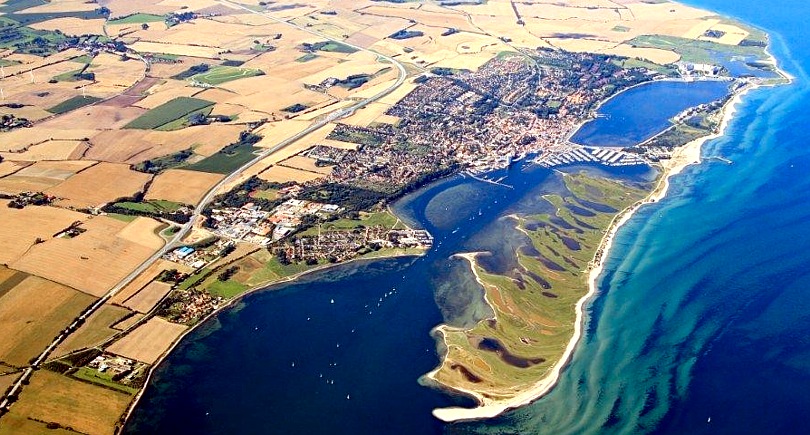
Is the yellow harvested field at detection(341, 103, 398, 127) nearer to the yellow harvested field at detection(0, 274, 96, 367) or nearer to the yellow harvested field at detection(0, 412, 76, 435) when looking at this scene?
the yellow harvested field at detection(0, 274, 96, 367)

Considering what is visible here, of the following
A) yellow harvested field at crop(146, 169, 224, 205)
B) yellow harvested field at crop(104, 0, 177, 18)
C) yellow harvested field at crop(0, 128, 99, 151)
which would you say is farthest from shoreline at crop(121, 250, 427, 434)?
yellow harvested field at crop(104, 0, 177, 18)

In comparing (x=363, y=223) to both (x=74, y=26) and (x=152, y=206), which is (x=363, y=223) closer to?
(x=152, y=206)

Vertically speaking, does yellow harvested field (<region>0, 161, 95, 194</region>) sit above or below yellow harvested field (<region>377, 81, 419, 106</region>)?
above

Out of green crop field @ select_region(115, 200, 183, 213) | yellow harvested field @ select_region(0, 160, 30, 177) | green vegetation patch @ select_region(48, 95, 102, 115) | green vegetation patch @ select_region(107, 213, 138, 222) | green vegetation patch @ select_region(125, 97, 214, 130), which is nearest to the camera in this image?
green vegetation patch @ select_region(107, 213, 138, 222)

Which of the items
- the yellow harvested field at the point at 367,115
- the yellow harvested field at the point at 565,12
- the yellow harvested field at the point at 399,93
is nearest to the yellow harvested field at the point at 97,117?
the yellow harvested field at the point at 367,115

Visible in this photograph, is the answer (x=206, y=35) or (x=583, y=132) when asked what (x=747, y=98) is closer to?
(x=583, y=132)

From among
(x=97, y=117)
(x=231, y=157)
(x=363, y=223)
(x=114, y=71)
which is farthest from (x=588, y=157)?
(x=114, y=71)

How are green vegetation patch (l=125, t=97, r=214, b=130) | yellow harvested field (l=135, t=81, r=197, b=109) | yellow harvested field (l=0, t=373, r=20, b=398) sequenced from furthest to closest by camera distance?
1. yellow harvested field (l=135, t=81, r=197, b=109)
2. green vegetation patch (l=125, t=97, r=214, b=130)
3. yellow harvested field (l=0, t=373, r=20, b=398)
